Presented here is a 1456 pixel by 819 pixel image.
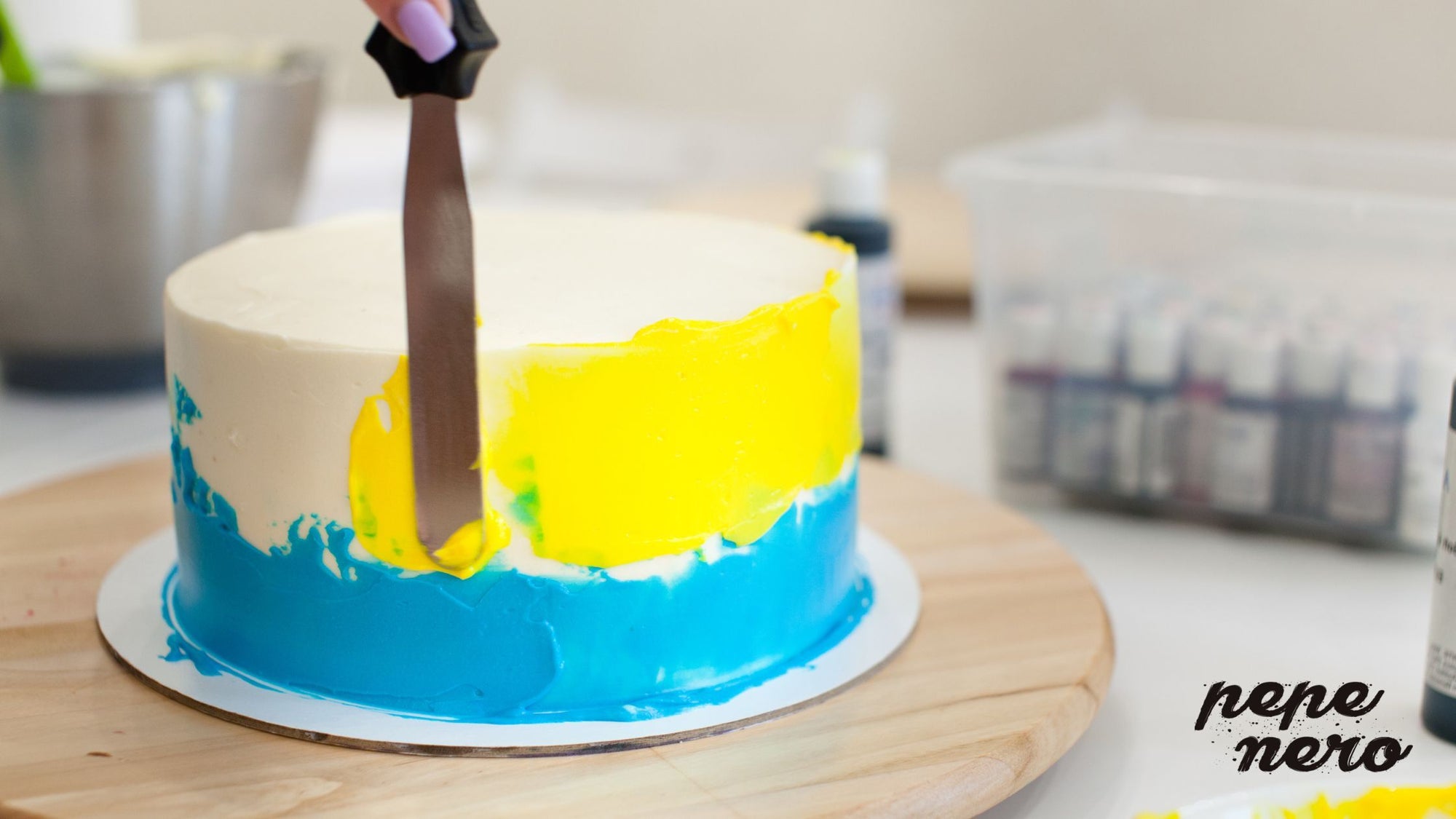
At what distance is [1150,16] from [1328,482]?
137 centimetres

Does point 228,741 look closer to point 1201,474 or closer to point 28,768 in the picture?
point 28,768

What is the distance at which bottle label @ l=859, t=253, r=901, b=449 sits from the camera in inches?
38.4

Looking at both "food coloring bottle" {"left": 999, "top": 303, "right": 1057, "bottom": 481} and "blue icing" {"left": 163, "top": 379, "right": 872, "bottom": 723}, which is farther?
"food coloring bottle" {"left": 999, "top": 303, "right": 1057, "bottom": 481}

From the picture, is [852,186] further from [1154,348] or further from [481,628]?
[481,628]

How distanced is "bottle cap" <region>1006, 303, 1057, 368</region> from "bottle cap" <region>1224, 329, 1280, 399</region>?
0.12 m

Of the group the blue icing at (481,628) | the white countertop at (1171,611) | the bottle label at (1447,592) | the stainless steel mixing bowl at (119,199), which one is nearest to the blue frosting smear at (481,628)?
the blue icing at (481,628)

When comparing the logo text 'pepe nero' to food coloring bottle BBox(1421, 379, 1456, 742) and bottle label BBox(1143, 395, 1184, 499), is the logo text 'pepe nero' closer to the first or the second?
food coloring bottle BBox(1421, 379, 1456, 742)

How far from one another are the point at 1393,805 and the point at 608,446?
14.7 inches

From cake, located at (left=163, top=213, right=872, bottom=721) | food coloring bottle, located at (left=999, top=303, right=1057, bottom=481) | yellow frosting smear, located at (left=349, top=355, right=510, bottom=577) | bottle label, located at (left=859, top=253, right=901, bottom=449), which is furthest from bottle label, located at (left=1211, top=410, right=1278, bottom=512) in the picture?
yellow frosting smear, located at (left=349, top=355, right=510, bottom=577)

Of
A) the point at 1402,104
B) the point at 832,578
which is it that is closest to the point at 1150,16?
the point at 1402,104

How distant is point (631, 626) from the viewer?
24.2 inches

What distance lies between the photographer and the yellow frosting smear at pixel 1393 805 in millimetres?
576

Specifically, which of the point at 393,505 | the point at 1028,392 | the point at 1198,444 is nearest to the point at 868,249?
the point at 1028,392

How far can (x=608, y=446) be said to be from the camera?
59 cm
